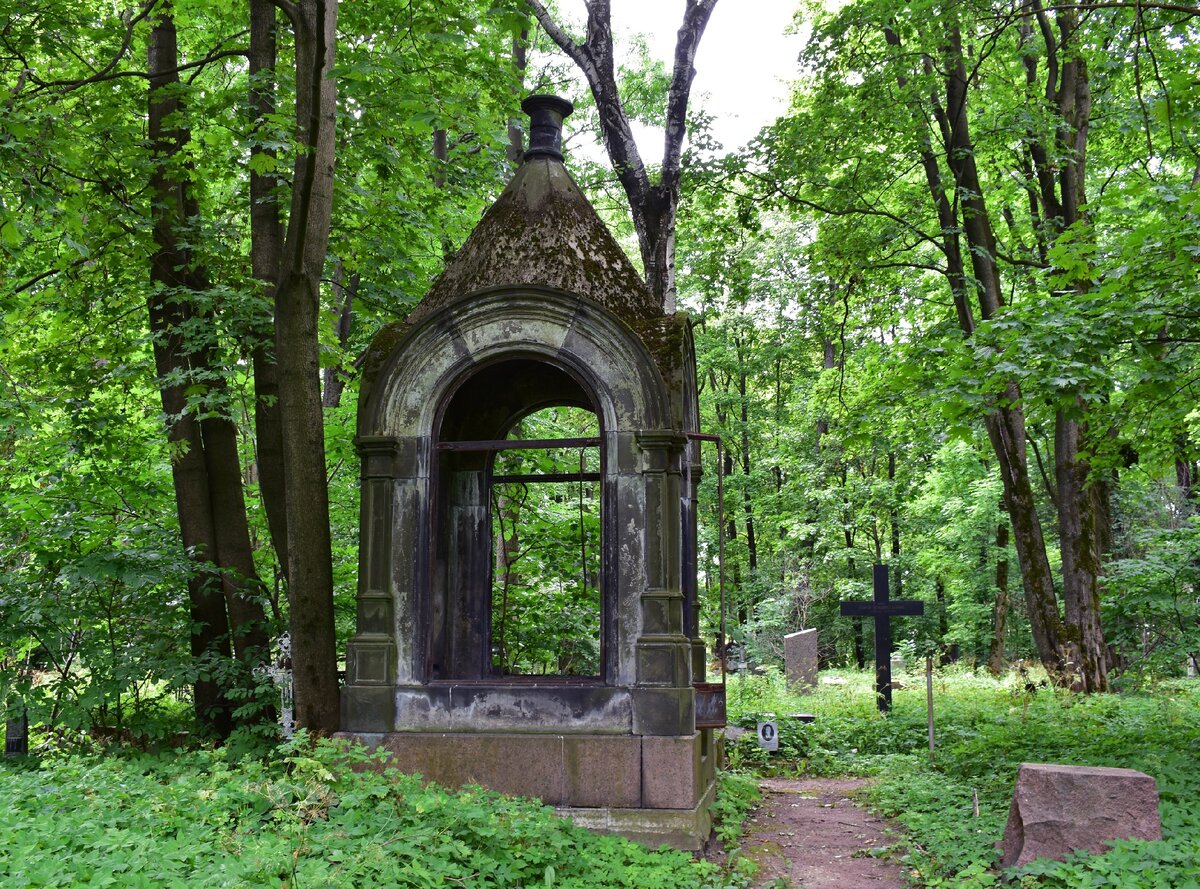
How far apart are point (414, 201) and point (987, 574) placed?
59.1 ft

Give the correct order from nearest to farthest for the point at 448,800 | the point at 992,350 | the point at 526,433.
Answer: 1. the point at 448,800
2. the point at 992,350
3. the point at 526,433

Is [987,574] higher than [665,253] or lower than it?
lower

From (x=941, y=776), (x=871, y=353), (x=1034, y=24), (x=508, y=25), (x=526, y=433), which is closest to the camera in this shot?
(x=508, y=25)

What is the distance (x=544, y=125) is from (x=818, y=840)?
18.0ft

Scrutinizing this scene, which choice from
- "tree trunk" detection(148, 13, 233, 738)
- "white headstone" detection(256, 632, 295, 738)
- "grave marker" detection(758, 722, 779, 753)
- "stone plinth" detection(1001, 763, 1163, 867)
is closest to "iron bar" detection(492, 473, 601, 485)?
"white headstone" detection(256, 632, 295, 738)

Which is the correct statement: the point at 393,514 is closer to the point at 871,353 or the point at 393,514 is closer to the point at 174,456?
the point at 174,456

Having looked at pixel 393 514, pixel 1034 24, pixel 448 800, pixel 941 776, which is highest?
pixel 1034 24

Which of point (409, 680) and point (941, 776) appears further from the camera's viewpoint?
point (941, 776)

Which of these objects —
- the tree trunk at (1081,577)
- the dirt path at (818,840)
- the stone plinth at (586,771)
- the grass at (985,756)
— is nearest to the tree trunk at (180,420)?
the stone plinth at (586,771)

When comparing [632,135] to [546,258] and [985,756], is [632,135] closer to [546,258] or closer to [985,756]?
[546,258]

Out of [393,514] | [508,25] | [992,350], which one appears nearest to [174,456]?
[393,514]

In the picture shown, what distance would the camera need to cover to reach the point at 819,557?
2480 centimetres

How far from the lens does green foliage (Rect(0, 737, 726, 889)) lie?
3.92m

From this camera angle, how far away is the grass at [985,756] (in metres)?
5.14
